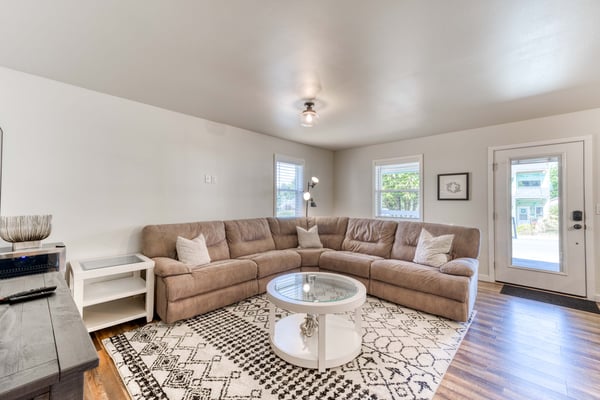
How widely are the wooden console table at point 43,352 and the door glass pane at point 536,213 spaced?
485 cm

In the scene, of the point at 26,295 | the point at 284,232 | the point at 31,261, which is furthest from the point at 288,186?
the point at 26,295

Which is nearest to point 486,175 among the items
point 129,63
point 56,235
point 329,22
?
point 329,22

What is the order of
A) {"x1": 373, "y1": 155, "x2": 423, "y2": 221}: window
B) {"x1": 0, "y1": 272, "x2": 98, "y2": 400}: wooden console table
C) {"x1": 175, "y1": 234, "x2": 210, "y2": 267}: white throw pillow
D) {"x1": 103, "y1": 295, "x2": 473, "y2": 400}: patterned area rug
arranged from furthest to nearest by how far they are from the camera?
{"x1": 373, "y1": 155, "x2": 423, "y2": 221}: window, {"x1": 175, "y1": 234, "x2": 210, "y2": 267}: white throw pillow, {"x1": 103, "y1": 295, "x2": 473, "y2": 400}: patterned area rug, {"x1": 0, "y1": 272, "x2": 98, "y2": 400}: wooden console table

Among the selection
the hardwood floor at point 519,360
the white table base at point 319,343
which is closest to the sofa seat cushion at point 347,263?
the white table base at point 319,343

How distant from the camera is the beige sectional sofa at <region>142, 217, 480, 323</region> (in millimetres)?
2701

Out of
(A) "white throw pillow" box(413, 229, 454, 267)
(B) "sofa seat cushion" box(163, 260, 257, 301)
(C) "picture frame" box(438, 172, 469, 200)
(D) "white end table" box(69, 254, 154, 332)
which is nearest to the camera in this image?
(D) "white end table" box(69, 254, 154, 332)

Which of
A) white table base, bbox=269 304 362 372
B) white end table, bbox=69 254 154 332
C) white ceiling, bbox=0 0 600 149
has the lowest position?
white table base, bbox=269 304 362 372

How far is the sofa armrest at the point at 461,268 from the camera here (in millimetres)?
2783

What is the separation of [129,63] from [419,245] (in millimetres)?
3690

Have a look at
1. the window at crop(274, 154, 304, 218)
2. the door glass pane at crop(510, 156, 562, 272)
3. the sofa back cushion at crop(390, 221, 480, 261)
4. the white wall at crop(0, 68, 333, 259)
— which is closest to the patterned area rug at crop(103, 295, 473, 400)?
the sofa back cushion at crop(390, 221, 480, 261)

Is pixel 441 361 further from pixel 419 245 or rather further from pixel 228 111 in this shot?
pixel 228 111

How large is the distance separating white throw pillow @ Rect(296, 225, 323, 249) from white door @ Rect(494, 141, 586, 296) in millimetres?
2701

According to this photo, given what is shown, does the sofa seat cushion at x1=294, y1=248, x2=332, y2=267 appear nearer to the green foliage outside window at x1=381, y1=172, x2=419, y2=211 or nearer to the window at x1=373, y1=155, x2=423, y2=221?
the window at x1=373, y1=155, x2=423, y2=221

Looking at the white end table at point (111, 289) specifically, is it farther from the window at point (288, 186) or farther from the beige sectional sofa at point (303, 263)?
the window at point (288, 186)
